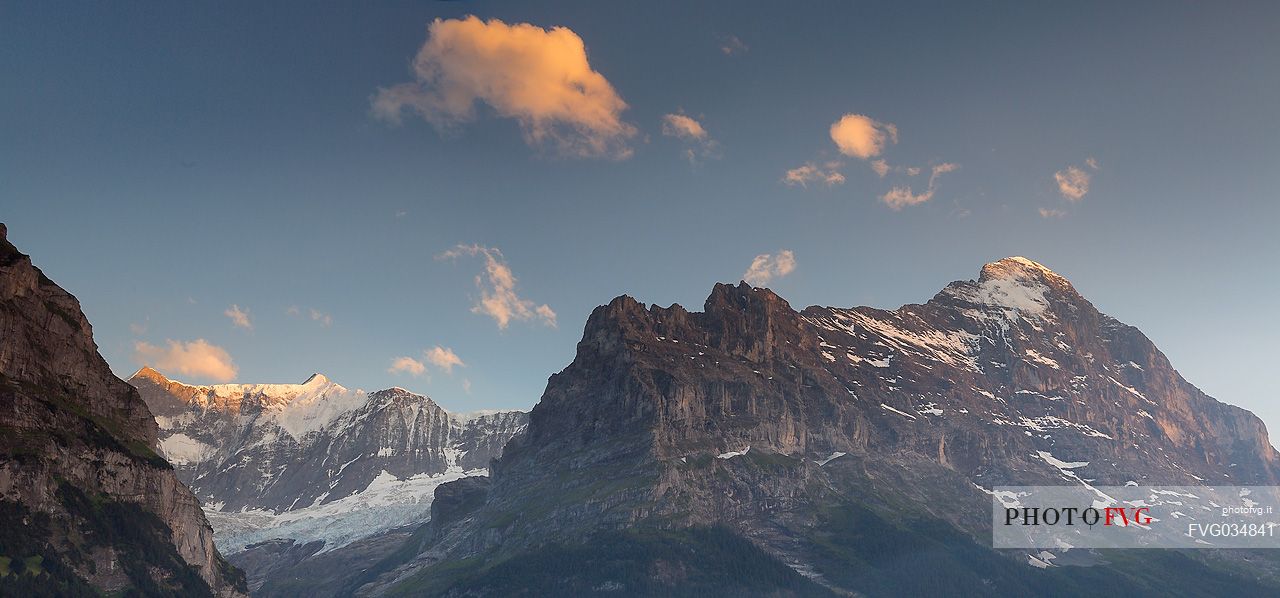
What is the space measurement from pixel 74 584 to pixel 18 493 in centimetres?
1991

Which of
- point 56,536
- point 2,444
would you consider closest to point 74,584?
point 56,536

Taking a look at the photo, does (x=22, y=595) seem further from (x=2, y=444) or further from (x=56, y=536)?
(x=2, y=444)

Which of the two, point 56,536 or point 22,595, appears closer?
point 22,595

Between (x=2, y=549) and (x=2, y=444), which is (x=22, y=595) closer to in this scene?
(x=2, y=549)

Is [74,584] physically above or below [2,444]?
below

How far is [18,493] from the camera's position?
642 ft

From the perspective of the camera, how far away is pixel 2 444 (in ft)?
654

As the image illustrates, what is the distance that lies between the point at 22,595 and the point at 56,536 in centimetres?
2071

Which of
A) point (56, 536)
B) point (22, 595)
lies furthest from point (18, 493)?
point (22, 595)

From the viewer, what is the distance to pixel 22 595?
178250 mm

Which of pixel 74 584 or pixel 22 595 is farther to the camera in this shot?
pixel 74 584

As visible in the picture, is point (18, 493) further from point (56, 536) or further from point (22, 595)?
point (22, 595)

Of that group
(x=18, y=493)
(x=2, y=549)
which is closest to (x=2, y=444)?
(x=18, y=493)

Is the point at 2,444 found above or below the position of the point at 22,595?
above
